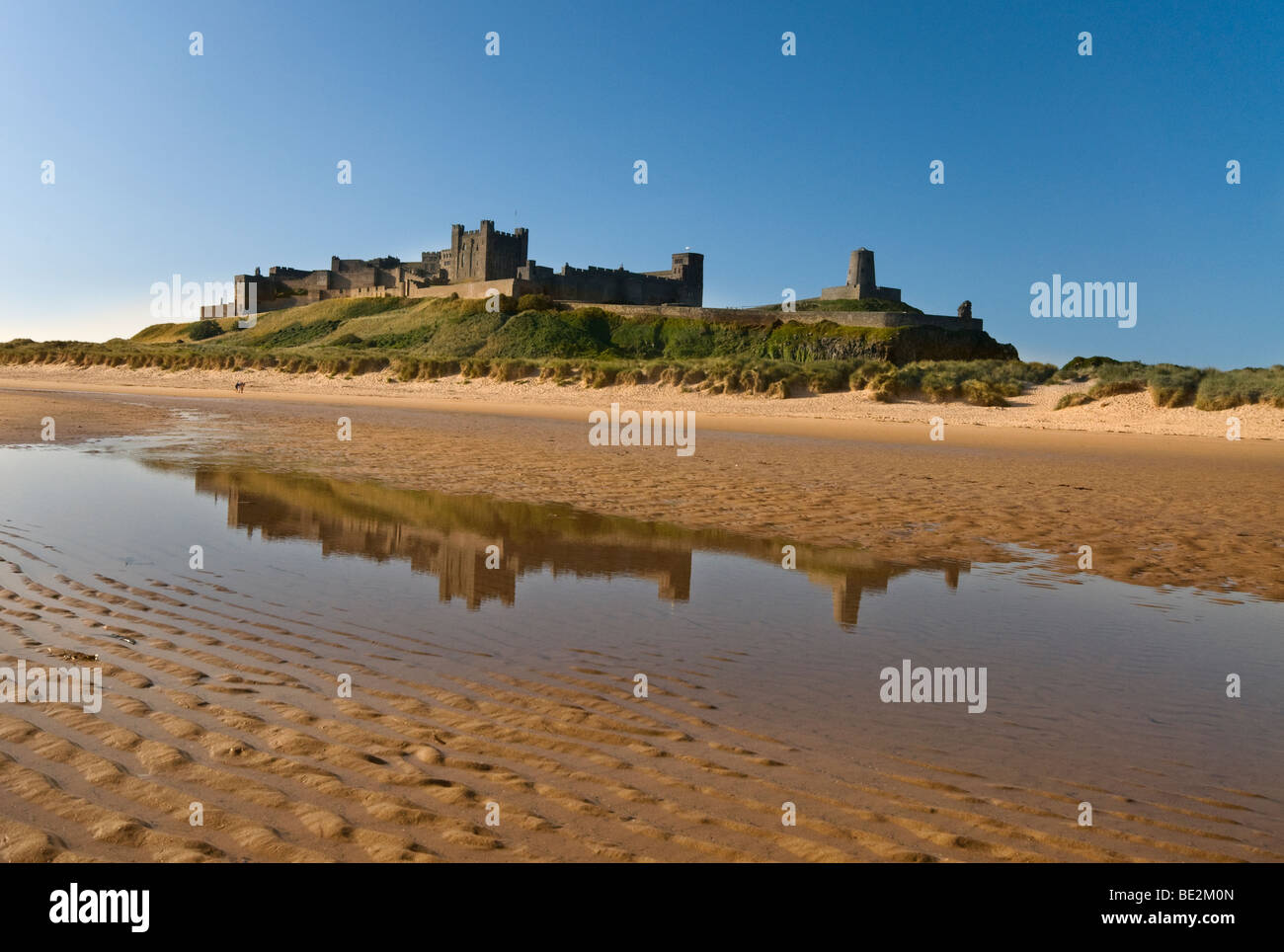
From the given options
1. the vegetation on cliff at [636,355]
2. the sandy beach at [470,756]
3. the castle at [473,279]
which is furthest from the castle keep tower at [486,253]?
the sandy beach at [470,756]

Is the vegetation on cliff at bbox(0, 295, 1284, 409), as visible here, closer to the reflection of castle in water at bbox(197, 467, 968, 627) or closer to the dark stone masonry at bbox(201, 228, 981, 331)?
the dark stone masonry at bbox(201, 228, 981, 331)

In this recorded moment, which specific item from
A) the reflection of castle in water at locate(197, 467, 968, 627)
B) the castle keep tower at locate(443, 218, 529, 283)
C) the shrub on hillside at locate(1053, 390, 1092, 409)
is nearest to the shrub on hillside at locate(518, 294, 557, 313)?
the castle keep tower at locate(443, 218, 529, 283)

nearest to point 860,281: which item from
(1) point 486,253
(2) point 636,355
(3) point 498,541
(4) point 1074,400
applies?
(2) point 636,355

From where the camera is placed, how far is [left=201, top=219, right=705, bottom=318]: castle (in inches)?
3447


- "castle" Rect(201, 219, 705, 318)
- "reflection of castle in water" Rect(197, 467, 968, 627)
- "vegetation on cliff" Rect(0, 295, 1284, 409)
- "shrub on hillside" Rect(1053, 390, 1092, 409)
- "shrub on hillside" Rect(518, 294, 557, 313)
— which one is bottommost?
"reflection of castle in water" Rect(197, 467, 968, 627)

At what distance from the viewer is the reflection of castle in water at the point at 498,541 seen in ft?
25.8

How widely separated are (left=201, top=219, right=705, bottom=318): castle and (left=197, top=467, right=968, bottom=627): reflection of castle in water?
235 ft

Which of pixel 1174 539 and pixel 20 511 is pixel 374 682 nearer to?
pixel 20 511

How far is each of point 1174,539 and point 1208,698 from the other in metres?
6.15

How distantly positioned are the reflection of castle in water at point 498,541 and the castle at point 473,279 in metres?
71.6

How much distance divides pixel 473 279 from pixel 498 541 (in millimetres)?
88320
